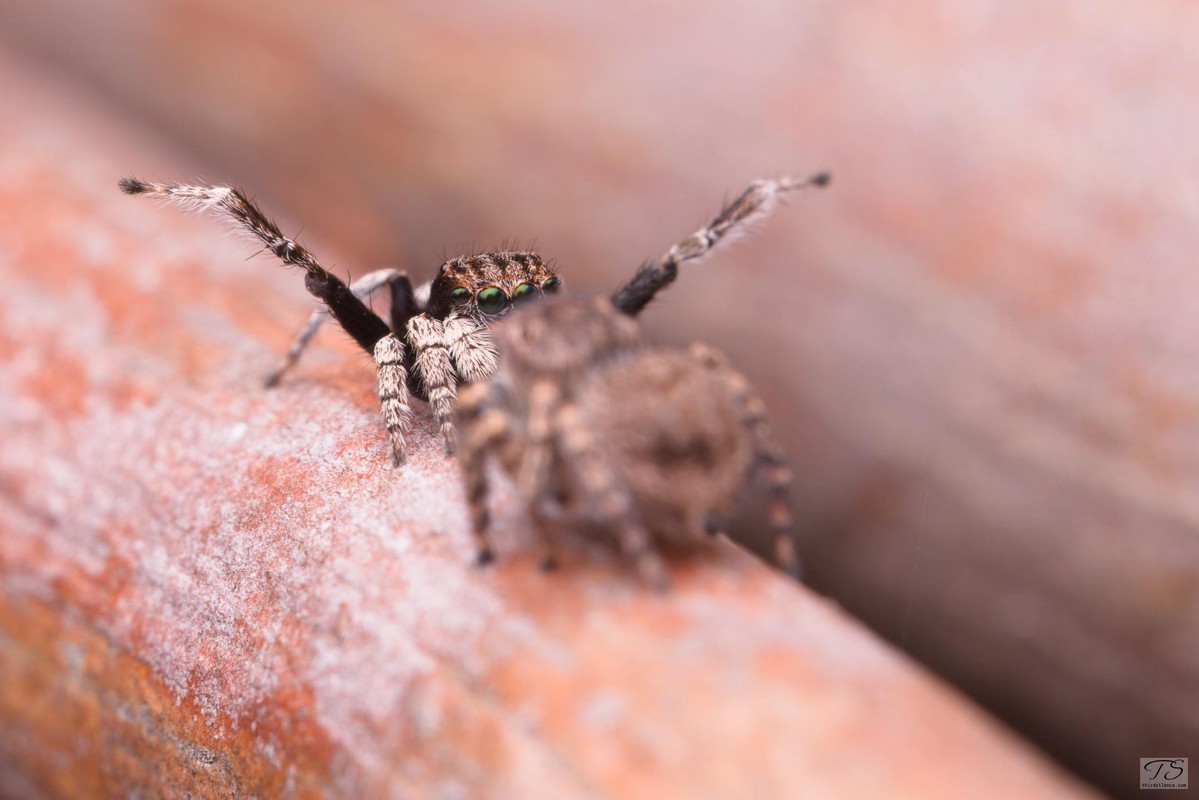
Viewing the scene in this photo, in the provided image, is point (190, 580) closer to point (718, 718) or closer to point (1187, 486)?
point (718, 718)

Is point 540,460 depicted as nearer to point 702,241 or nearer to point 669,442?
point 669,442

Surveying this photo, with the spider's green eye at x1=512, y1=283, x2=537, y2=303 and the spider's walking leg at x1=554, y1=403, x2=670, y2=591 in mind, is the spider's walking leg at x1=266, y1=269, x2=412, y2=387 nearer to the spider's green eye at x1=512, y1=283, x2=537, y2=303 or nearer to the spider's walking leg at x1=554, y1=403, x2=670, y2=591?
the spider's green eye at x1=512, y1=283, x2=537, y2=303

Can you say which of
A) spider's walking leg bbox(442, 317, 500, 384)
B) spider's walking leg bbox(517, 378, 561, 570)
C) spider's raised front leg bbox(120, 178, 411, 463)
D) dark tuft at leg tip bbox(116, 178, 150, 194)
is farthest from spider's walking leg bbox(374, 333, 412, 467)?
dark tuft at leg tip bbox(116, 178, 150, 194)

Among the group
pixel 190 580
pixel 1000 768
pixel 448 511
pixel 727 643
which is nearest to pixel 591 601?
pixel 727 643

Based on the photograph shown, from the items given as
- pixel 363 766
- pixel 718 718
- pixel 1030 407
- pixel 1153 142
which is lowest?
pixel 363 766

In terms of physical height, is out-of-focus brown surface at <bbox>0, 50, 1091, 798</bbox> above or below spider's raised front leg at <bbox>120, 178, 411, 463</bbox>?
below

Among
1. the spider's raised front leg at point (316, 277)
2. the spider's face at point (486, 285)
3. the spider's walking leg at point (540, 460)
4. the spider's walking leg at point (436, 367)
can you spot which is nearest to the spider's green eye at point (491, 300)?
the spider's face at point (486, 285)

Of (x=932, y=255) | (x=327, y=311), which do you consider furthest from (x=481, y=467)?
(x=932, y=255)
